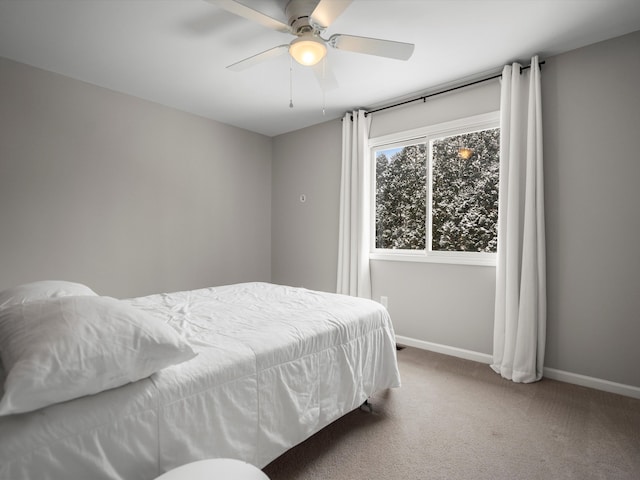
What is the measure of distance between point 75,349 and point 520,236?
117 inches

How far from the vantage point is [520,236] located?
2.73 m

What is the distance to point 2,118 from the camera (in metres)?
2.68

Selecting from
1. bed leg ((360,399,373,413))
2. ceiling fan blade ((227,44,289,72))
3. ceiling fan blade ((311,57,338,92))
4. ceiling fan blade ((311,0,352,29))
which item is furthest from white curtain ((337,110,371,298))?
ceiling fan blade ((311,0,352,29))

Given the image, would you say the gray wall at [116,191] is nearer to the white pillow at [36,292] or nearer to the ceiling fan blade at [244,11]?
the white pillow at [36,292]

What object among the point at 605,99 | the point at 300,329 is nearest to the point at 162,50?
the point at 300,329

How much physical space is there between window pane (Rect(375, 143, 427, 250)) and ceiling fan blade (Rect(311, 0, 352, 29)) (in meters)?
1.99

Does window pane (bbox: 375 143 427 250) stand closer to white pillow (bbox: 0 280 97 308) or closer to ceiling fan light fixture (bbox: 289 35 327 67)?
ceiling fan light fixture (bbox: 289 35 327 67)

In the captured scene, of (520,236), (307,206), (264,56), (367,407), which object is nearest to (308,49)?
(264,56)

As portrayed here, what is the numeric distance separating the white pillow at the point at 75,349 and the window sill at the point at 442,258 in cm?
269

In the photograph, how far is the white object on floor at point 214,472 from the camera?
0.92 meters

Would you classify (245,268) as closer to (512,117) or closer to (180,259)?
(180,259)

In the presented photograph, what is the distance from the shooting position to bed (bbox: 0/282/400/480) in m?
0.91

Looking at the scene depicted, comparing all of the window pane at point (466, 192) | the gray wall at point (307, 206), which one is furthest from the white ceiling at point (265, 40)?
the gray wall at point (307, 206)

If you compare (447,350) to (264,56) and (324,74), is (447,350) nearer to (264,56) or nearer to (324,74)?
(324,74)
